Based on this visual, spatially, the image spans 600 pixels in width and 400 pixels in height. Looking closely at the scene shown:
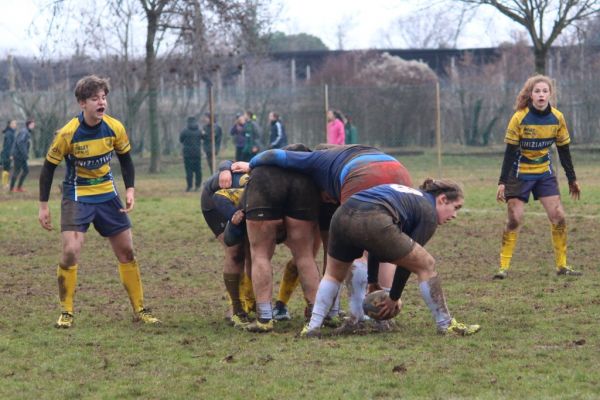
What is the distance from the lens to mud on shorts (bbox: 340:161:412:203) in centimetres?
754

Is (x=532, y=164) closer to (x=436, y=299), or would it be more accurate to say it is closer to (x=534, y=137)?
(x=534, y=137)

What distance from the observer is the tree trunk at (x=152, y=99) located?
2948 cm

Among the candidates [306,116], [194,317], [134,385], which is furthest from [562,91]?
[134,385]

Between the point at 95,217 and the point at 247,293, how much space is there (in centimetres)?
148

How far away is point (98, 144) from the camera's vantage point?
8.38 meters

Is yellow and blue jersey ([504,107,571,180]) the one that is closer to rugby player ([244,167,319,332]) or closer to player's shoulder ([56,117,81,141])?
rugby player ([244,167,319,332])

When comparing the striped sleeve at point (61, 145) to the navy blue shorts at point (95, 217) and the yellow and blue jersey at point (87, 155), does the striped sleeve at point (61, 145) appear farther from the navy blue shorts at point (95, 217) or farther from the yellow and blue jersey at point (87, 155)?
the navy blue shorts at point (95, 217)

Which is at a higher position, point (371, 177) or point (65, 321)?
point (371, 177)

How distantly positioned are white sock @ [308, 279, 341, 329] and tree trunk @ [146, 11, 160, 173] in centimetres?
2177

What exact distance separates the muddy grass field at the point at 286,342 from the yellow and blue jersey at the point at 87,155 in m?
1.08

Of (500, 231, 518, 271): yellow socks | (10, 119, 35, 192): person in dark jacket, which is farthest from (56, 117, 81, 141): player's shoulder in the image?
(10, 119, 35, 192): person in dark jacket

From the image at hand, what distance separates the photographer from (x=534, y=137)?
10.8 meters

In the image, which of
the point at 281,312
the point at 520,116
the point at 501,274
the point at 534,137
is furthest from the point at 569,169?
the point at 281,312

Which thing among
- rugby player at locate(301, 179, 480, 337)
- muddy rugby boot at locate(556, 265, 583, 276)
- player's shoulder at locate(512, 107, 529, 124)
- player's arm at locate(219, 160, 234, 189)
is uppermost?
player's shoulder at locate(512, 107, 529, 124)
